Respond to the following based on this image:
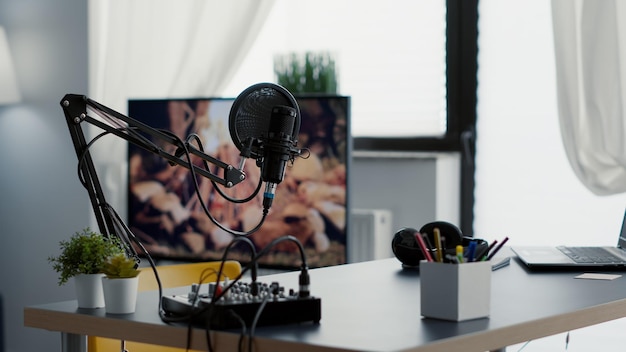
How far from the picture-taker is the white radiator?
11.7 feet

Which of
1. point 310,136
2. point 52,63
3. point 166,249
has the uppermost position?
point 52,63

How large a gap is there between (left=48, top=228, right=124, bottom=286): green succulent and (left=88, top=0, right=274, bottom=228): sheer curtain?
2.46 metres

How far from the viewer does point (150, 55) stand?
4051 millimetres

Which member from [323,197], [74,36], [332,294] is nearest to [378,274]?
[332,294]

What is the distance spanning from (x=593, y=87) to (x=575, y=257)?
3.87ft

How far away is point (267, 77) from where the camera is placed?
403cm

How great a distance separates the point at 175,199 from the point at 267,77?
71cm

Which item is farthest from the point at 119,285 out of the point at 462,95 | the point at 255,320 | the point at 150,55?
the point at 150,55

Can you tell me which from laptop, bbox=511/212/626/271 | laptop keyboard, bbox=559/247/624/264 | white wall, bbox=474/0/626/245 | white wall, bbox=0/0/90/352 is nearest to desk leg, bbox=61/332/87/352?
laptop, bbox=511/212/626/271

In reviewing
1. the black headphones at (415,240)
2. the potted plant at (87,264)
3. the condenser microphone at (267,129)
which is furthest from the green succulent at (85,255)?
the black headphones at (415,240)

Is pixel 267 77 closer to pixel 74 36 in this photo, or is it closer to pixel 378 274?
pixel 74 36

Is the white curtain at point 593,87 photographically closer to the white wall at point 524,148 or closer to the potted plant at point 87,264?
the white wall at point 524,148

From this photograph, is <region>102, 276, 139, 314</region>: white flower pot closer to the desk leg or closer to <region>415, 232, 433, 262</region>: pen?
the desk leg

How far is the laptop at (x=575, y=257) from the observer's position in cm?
201
